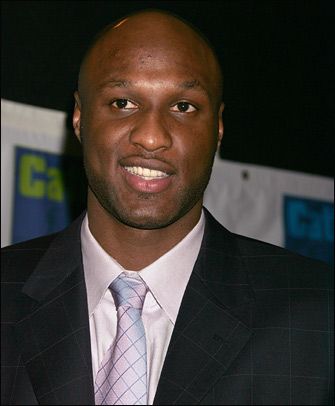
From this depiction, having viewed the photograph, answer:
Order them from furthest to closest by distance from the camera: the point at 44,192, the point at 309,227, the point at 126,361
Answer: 1. the point at 309,227
2. the point at 44,192
3. the point at 126,361

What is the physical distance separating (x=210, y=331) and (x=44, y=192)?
148 cm

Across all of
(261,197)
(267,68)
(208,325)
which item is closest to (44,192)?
(261,197)

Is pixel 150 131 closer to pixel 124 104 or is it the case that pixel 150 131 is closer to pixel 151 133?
pixel 151 133

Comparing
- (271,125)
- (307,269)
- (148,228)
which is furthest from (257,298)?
(271,125)

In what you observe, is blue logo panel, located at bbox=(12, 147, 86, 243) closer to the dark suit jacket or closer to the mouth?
the dark suit jacket

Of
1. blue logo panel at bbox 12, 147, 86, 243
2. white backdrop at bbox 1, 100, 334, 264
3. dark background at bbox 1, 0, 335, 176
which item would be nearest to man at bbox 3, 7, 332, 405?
blue logo panel at bbox 12, 147, 86, 243

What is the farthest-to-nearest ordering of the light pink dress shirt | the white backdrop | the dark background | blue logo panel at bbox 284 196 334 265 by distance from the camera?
blue logo panel at bbox 284 196 334 265 < the dark background < the white backdrop < the light pink dress shirt

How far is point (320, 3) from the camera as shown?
145 inches

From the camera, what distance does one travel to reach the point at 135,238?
1970mm

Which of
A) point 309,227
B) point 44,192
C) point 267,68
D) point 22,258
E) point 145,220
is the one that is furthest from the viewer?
point 309,227

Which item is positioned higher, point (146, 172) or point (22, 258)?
point (146, 172)

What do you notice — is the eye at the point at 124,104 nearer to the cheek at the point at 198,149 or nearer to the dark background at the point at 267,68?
the cheek at the point at 198,149

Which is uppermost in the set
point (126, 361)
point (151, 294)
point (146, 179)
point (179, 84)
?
point (179, 84)

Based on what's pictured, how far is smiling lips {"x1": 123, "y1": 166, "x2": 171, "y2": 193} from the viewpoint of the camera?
1868 millimetres
